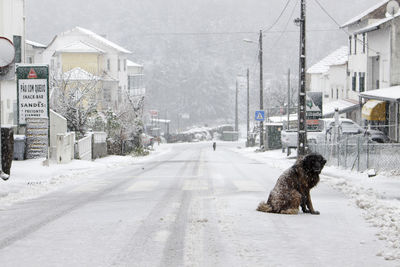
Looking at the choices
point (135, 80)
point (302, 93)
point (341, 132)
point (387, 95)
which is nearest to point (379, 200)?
point (302, 93)

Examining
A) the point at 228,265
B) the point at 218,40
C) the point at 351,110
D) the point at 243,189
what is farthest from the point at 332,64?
the point at 218,40

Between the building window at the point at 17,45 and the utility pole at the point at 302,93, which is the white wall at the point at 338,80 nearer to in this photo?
the building window at the point at 17,45

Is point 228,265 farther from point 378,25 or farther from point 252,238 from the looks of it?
point 378,25

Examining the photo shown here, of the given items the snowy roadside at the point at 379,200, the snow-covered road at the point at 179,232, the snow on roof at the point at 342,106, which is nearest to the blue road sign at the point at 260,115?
the snow on roof at the point at 342,106

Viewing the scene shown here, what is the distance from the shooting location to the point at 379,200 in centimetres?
1419

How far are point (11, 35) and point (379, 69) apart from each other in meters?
23.9

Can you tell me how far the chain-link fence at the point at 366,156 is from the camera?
20.1 metres

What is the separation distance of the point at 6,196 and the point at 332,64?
5272cm

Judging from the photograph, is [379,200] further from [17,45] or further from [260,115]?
[260,115]

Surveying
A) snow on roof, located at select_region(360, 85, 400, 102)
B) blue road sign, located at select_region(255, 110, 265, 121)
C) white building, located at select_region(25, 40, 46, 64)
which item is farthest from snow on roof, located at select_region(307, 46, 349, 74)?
snow on roof, located at select_region(360, 85, 400, 102)

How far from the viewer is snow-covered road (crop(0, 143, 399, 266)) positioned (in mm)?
7961

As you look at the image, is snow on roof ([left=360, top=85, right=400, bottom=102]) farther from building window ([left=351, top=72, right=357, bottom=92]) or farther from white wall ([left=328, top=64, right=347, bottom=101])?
white wall ([left=328, top=64, right=347, bottom=101])

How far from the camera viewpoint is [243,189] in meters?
16.3

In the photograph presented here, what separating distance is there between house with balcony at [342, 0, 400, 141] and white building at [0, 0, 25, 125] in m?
18.6
